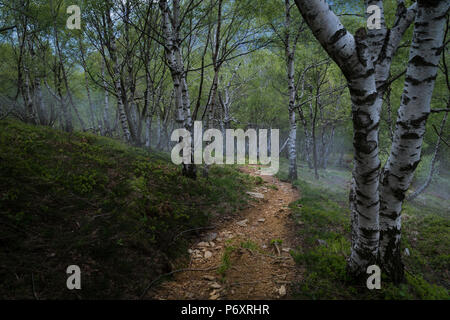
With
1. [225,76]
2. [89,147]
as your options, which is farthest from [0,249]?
[225,76]

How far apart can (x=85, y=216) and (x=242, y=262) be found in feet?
11.4

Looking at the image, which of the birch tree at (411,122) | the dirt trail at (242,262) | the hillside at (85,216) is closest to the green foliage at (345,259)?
the dirt trail at (242,262)

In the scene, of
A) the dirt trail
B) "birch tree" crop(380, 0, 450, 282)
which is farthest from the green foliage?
"birch tree" crop(380, 0, 450, 282)

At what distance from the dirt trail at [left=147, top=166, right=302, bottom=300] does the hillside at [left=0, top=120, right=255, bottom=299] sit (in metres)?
0.45

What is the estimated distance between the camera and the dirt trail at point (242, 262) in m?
3.47

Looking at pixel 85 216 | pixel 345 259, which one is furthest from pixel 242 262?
pixel 85 216

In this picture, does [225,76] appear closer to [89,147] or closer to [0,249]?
[89,147]

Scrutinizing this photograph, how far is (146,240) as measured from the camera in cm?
426

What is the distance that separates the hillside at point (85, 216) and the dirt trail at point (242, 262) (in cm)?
45

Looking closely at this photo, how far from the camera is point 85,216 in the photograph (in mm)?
4348

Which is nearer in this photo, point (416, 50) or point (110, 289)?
point (416, 50)

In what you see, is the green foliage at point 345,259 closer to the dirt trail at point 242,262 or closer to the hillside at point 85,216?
the dirt trail at point 242,262
